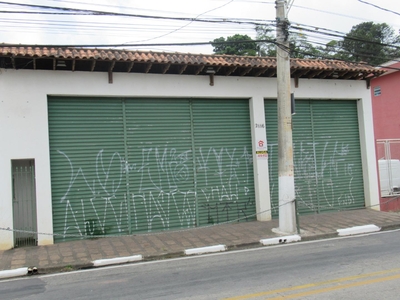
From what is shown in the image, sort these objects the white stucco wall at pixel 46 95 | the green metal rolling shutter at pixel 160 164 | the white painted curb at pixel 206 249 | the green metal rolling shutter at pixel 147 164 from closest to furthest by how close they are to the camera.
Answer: the white painted curb at pixel 206 249 < the white stucco wall at pixel 46 95 < the green metal rolling shutter at pixel 147 164 < the green metal rolling shutter at pixel 160 164

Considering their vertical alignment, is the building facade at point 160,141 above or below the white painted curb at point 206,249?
above

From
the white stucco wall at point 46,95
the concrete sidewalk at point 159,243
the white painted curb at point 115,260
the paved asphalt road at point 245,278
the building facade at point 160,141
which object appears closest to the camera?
the paved asphalt road at point 245,278

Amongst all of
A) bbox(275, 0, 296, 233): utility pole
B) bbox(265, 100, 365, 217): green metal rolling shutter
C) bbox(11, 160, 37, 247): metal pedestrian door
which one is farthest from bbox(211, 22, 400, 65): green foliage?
bbox(11, 160, 37, 247): metal pedestrian door

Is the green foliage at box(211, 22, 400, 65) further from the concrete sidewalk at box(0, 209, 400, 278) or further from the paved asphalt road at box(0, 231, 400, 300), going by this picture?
the paved asphalt road at box(0, 231, 400, 300)

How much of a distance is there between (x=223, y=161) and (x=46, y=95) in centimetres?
514

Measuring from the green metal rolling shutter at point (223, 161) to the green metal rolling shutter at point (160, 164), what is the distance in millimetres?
313

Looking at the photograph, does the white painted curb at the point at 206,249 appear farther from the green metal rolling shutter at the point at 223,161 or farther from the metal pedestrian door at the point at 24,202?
the metal pedestrian door at the point at 24,202

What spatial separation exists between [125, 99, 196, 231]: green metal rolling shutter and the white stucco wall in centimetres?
52

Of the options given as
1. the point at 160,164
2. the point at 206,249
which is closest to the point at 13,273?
the point at 206,249

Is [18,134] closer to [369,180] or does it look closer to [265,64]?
[265,64]

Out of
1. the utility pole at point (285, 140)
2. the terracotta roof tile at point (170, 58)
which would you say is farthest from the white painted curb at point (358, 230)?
the terracotta roof tile at point (170, 58)

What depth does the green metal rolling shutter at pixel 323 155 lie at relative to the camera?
1194cm

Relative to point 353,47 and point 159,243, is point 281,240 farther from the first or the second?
point 353,47

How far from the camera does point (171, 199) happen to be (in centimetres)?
1052
